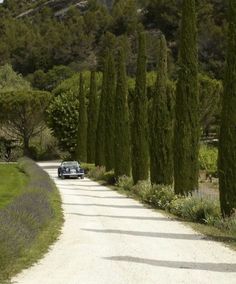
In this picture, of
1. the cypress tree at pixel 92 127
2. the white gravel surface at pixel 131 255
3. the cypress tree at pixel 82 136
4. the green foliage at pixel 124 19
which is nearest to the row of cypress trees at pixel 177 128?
the white gravel surface at pixel 131 255

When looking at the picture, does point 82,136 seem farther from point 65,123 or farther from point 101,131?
point 101,131

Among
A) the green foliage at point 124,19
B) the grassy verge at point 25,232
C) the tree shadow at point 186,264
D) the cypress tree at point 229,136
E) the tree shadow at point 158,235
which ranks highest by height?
the green foliage at point 124,19

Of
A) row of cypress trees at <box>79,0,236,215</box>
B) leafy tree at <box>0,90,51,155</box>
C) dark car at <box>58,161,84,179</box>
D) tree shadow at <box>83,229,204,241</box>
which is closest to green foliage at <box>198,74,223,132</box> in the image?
leafy tree at <box>0,90,51,155</box>

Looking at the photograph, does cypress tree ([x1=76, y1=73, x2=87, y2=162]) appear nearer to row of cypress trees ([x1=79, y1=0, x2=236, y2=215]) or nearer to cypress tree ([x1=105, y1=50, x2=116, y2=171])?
cypress tree ([x1=105, y1=50, x2=116, y2=171])

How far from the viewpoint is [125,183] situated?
31500 millimetres

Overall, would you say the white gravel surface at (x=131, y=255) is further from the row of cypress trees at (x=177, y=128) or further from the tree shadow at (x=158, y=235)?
the row of cypress trees at (x=177, y=128)

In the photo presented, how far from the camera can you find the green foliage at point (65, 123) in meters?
61.5

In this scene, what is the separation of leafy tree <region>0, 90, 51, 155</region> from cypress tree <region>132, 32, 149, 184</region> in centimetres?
4385

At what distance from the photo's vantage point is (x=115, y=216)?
18.7 metres

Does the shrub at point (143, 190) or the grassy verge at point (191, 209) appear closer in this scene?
the grassy verge at point (191, 209)

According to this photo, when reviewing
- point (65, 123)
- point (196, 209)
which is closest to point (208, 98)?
point (65, 123)

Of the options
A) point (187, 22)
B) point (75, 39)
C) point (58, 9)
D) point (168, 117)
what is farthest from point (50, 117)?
point (58, 9)

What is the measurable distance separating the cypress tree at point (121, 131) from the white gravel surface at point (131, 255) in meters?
15.3

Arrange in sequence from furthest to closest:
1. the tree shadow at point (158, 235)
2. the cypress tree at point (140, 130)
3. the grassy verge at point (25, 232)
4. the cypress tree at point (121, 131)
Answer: the cypress tree at point (121, 131)
the cypress tree at point (140, 130)
the tree shadow at point (158, 235)
the grassy verge at point (25, 232)
